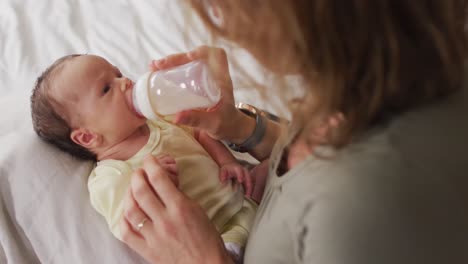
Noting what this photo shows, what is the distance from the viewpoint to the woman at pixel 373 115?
0.44 meters

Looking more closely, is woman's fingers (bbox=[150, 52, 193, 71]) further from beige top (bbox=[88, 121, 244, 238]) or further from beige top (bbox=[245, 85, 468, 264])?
beige top (bbox=[245, 85, 468, 264])

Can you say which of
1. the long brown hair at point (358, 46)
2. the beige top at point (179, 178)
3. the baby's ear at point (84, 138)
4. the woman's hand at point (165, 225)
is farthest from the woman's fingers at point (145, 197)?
the long brown hair at point (358, 46)

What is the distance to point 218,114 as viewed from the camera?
893mm

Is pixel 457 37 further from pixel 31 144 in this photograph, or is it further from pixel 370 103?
pixel 31 144

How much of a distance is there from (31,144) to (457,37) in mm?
732

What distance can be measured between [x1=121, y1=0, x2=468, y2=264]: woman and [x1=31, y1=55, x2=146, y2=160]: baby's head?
472mm

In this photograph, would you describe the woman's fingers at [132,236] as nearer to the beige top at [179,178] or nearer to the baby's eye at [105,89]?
the beige top at [179,178]

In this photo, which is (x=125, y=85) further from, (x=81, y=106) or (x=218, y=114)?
(x=218, y=114)

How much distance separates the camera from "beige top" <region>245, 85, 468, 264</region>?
1.54 ft

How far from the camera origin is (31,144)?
900 millimetres

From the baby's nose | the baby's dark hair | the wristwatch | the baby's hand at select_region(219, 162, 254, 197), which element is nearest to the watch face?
the wristwatch

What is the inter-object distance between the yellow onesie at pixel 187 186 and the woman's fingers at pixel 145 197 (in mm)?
113

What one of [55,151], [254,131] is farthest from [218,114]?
[55,151]

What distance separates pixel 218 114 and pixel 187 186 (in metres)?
0.15
